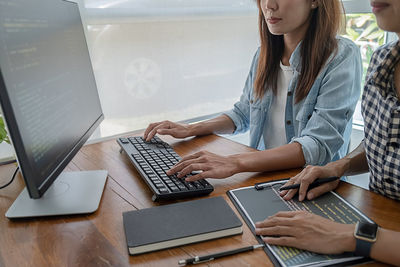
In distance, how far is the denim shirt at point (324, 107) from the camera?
1.09 metres

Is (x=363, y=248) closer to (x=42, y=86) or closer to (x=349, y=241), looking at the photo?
(x=349, y=241)

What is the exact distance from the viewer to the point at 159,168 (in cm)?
97

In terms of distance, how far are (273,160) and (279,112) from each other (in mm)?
440

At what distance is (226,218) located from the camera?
717mm

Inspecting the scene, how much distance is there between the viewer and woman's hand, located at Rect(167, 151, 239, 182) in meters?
0.91

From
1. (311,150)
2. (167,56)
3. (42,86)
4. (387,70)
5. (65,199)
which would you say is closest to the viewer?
(42,86)

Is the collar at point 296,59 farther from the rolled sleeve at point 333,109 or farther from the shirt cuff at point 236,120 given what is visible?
the shirt cuff at point 236,120

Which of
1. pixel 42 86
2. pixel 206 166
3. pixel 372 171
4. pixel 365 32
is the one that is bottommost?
pixel 372 171

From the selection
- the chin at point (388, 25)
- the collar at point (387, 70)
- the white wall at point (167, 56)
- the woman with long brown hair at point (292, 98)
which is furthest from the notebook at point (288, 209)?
the white wall at point (167, 56)

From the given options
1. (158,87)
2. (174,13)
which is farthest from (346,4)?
(158,87)

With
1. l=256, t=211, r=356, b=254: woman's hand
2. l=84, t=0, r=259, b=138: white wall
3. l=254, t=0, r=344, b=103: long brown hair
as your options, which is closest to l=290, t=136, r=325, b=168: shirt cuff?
l=254, t=0, r=344, b=103: long brown hair

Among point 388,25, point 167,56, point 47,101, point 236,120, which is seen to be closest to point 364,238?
point 388,25

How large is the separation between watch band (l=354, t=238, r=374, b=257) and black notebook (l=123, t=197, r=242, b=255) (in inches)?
8.4

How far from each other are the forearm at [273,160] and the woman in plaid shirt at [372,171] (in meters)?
0.11
